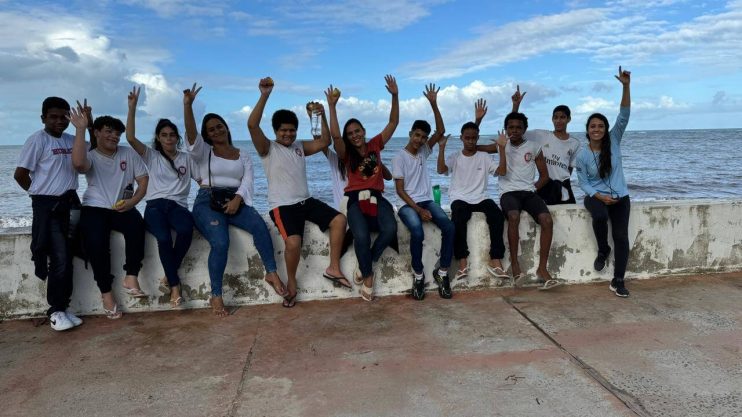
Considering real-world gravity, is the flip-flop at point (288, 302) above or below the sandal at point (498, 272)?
below

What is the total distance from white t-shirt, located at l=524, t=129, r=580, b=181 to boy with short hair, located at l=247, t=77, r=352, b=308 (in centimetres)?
238

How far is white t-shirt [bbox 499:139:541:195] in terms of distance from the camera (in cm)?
488

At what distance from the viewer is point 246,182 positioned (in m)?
4.48

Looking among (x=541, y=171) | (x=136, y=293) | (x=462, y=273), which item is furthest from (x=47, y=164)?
(x=541, y=171)

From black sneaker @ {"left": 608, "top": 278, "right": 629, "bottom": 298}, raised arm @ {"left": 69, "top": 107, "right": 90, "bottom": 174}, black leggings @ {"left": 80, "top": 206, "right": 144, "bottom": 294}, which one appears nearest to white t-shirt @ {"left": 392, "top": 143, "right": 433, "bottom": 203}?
black sneaker @ {"left": 608, "top": 278, "right": 629, "bottom": 298}

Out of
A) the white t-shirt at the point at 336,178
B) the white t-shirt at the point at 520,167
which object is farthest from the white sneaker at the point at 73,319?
the white t-shirt at the point at 520,167

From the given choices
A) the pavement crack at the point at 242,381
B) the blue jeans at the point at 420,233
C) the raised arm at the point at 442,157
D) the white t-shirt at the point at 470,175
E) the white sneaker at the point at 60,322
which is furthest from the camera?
the raised arm at the point at 442,157

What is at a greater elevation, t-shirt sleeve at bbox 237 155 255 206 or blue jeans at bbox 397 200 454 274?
t-shirt sleeve at bbox 237 155 255 206

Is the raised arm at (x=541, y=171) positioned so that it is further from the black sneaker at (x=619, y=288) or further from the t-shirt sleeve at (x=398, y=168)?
the t-shirt sleeve at (x=398, y=168)

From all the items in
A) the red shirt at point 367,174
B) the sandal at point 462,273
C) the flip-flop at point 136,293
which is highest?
the red shirt at point 367,174

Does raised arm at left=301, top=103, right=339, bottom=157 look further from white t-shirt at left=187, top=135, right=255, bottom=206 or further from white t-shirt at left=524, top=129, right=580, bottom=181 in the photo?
white t-shirt at left=524, top=129, right=580, bottom=181

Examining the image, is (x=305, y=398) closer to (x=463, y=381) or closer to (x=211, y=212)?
(x=463, y=381)

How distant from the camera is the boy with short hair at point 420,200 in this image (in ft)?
14.5

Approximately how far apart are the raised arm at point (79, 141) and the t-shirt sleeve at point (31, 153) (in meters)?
0.25
